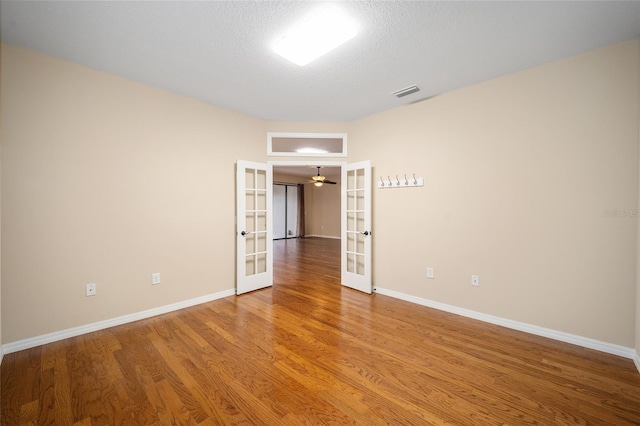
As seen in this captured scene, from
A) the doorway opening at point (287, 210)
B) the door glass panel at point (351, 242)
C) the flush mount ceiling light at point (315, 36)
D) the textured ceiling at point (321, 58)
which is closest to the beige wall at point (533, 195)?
the textured ceiling at point (321, 58)

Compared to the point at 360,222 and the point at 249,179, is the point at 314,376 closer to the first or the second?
the point at 360,222

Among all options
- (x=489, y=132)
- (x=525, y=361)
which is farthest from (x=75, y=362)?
(x=489, y=132)

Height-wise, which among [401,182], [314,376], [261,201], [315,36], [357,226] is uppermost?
[315,36]

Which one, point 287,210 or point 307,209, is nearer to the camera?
point 287,210

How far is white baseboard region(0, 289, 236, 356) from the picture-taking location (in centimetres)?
224

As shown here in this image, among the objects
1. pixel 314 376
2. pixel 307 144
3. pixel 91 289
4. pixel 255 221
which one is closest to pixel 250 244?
pixel 255 221

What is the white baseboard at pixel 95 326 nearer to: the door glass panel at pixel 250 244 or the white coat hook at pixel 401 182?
the door glass panel at pixel 250 244

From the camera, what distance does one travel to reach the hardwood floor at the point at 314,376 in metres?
1.57

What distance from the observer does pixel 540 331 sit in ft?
8.36

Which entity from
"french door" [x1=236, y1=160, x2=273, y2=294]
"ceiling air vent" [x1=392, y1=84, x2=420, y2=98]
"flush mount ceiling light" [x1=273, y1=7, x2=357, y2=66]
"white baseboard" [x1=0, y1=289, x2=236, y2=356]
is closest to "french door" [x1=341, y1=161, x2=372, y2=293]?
"ceiling air vent" [x1=392, y1=84, x2=420, y2=98]

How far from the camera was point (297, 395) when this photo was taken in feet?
5.66

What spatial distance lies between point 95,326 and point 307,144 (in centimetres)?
396

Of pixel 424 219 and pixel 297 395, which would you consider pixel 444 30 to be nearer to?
pixel 424 219

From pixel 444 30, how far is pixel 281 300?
3387 mm
